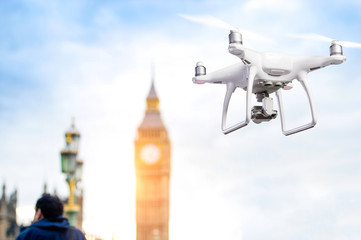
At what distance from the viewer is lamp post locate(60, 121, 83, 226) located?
1480 cm

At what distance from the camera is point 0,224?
51312 mm

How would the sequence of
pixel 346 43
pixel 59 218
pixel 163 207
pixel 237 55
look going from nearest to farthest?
pixel 59 218, pixel 237 55, pixel 346 43, pixel 163 207

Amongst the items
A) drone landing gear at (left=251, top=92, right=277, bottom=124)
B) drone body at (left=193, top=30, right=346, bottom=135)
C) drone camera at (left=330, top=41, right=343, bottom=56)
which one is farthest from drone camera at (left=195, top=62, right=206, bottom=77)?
drone camera at (left=330, top=41, right=343, bottom=56)

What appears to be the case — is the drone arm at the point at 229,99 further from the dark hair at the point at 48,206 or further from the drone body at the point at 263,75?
the dark hair at the point at 48,206

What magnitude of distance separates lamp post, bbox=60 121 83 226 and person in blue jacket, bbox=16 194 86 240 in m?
11.1

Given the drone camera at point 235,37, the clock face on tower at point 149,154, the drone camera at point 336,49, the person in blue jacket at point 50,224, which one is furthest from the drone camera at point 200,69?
the clock face on tower at point 149,154

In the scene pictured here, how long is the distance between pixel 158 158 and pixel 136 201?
7.70m

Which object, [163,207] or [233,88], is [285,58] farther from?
[163,207]

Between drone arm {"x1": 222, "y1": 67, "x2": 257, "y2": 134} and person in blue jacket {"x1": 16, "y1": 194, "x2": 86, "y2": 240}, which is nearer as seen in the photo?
person in blue jacket {"x1": 16, "y1": 194, "x2": 86, "y2": 240}

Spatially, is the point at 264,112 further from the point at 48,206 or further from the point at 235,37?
the point at 48,206

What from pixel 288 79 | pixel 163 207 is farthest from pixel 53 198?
pixel 163 207

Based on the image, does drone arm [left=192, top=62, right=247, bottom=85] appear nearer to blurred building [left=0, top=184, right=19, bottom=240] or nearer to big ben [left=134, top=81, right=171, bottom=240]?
blurred building [left=0, top=184, right=19, bottom=240]

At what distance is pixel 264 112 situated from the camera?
4.02 m

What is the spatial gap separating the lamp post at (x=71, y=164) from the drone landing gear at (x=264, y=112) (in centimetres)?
1085
